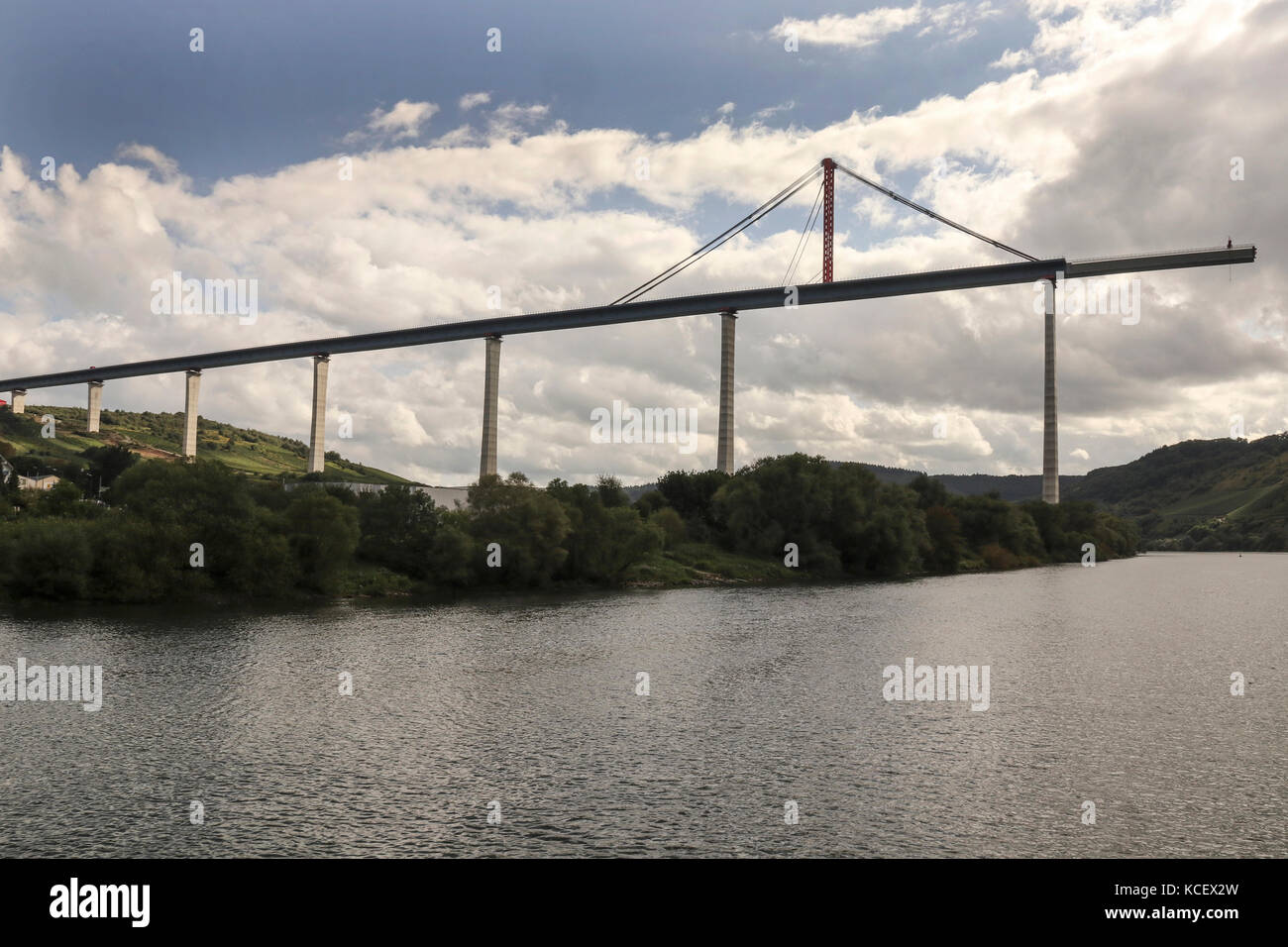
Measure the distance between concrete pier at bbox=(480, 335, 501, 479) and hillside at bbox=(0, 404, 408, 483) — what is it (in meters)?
24.7

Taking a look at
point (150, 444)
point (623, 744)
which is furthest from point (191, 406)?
point (623, 744)

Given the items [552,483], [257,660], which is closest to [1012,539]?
[552,483]

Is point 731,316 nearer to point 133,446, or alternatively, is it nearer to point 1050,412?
point 1050,412

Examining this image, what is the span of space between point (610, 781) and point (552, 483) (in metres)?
49.4

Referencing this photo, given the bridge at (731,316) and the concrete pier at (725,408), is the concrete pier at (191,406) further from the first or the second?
the concrete pier at (725,408)

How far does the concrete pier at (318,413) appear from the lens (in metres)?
119

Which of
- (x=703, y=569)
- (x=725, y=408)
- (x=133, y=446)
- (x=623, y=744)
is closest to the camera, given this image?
(x=623, y=744)

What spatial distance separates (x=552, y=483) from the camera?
66.9 metres

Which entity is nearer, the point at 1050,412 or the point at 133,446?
the point at 1050,412

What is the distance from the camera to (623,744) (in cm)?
2111

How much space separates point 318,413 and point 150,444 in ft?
188

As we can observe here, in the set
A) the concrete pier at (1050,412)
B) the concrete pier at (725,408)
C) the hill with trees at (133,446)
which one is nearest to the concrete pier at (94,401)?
the hill with trees at (133,446)

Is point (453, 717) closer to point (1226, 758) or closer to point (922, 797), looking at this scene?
point (922, 797)
